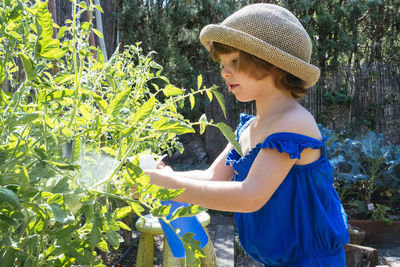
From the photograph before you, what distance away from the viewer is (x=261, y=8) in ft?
4.66

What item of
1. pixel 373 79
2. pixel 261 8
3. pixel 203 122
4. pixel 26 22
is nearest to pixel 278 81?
pixel 261 8

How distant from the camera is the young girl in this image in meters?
1.33

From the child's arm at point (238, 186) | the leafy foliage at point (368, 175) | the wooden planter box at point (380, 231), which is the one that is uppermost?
the child's arm at point (238, 186)

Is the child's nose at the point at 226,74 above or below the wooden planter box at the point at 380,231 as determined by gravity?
above

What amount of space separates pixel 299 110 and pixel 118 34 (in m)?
4.48

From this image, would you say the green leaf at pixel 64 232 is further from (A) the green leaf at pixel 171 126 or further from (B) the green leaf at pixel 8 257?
(A) the green leaf at pixel 171 126

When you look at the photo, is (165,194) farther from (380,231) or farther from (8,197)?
(380,231)

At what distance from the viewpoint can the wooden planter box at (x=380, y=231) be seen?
3.97 m

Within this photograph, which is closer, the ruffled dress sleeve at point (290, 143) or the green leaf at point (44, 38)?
the green leaf at point (44, 38)

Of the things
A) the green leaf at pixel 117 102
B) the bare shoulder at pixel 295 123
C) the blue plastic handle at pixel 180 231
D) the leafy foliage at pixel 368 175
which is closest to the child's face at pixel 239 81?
the bare shoulder at pixel 295 123

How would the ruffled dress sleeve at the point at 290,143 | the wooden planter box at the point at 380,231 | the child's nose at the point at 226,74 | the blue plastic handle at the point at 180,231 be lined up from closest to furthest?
1. the blue plastic handle at the point at 180,231
2. the ruffled dress sleeve at the point at 290,143
3. the child's nose at the point at 226,74
4. the wooden planter box at the point at 380,231

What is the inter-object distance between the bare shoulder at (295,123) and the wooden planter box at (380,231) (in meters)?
2.88

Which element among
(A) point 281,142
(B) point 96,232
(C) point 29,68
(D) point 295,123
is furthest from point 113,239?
(D) point 295,123

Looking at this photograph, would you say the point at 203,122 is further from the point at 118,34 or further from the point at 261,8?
the point at 118,34
